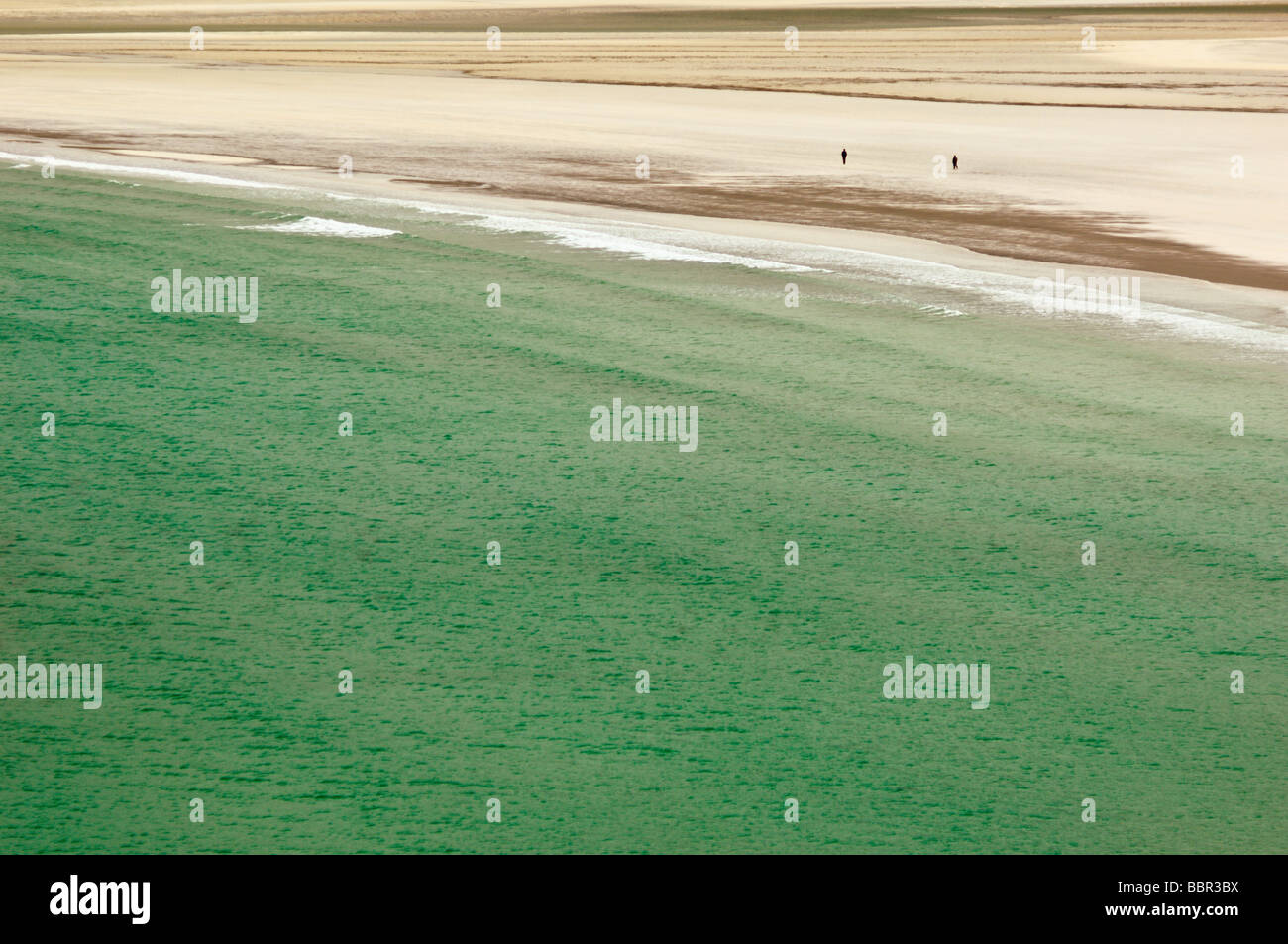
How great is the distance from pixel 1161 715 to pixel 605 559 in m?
2.62

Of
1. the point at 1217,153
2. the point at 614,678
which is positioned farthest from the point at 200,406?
the point at 1217,153

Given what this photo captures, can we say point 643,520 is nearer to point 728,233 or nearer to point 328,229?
point 728,233

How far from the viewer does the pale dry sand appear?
18.2 meters

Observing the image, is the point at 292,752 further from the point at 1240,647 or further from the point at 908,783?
the point at 1240,647

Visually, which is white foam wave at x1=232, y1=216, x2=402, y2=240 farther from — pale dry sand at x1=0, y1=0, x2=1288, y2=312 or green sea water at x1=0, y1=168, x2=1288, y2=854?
green sea water at x1=0, y1=168, x2=1288, y2=854

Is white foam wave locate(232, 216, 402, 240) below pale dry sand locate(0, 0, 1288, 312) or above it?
below

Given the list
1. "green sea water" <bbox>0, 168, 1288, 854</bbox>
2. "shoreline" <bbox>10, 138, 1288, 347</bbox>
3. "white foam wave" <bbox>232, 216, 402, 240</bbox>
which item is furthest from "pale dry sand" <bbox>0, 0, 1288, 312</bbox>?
"green sea water" <bbox>0, 168, 1288, 854</bbox>

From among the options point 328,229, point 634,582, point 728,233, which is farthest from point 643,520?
point 328,229

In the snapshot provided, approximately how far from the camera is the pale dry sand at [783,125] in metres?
18.2

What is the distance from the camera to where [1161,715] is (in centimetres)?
588

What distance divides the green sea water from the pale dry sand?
4.65m

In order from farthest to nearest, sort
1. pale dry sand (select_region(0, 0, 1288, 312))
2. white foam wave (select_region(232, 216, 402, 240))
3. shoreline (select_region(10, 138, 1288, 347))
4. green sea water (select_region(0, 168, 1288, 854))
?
pale dry sand (select_region(0, 0, 1288, 312)) < white foam wave (select_region(232, 216, 402, 240)) < shoreline (select_region(10, 138, 1288, 347)) < green sea water (select_region(0, 168, 1288, 854))
